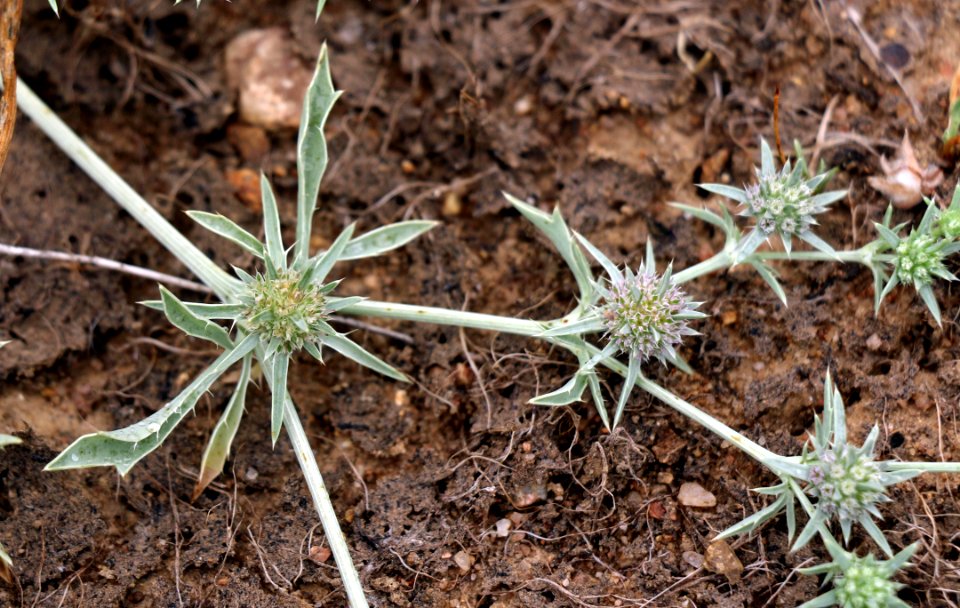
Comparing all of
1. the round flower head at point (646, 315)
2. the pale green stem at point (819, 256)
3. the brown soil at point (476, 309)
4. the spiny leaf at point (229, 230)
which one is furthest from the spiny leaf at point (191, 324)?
the pale green stem at point (819, 256)

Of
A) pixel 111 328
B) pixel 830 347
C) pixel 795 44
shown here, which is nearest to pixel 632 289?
pixel 830 347

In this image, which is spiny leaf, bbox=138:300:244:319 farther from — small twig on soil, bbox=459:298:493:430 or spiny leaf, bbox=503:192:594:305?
spiny leaf, bbox=503:192:594:305

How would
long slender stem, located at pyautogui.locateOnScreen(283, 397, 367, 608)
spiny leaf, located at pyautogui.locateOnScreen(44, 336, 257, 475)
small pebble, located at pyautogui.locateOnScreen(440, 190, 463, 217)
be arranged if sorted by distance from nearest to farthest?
spiny leaf, located at pyautogui.locateOnScreen(44, 336, 257, 475) → long slender stem, located at pyautogui.locateOnScreen(283, 397, 367, 608) → small pebble, located at pyautogui.locateOnScreen(440, 190, 463, 217)

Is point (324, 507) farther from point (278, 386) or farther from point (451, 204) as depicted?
point (451, 204)

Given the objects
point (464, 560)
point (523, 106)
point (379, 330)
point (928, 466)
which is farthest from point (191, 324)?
point (928, 466)

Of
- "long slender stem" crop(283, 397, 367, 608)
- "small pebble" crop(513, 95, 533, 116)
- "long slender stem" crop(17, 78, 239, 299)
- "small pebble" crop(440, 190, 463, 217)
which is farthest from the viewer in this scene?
"small pebble" crop(513, 95, 533, 116)

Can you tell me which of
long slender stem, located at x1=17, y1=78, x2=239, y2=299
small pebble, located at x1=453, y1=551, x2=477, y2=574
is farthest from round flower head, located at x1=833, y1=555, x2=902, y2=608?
long slender stem, located at x1=17, y1=78, x2=239, y2=299
